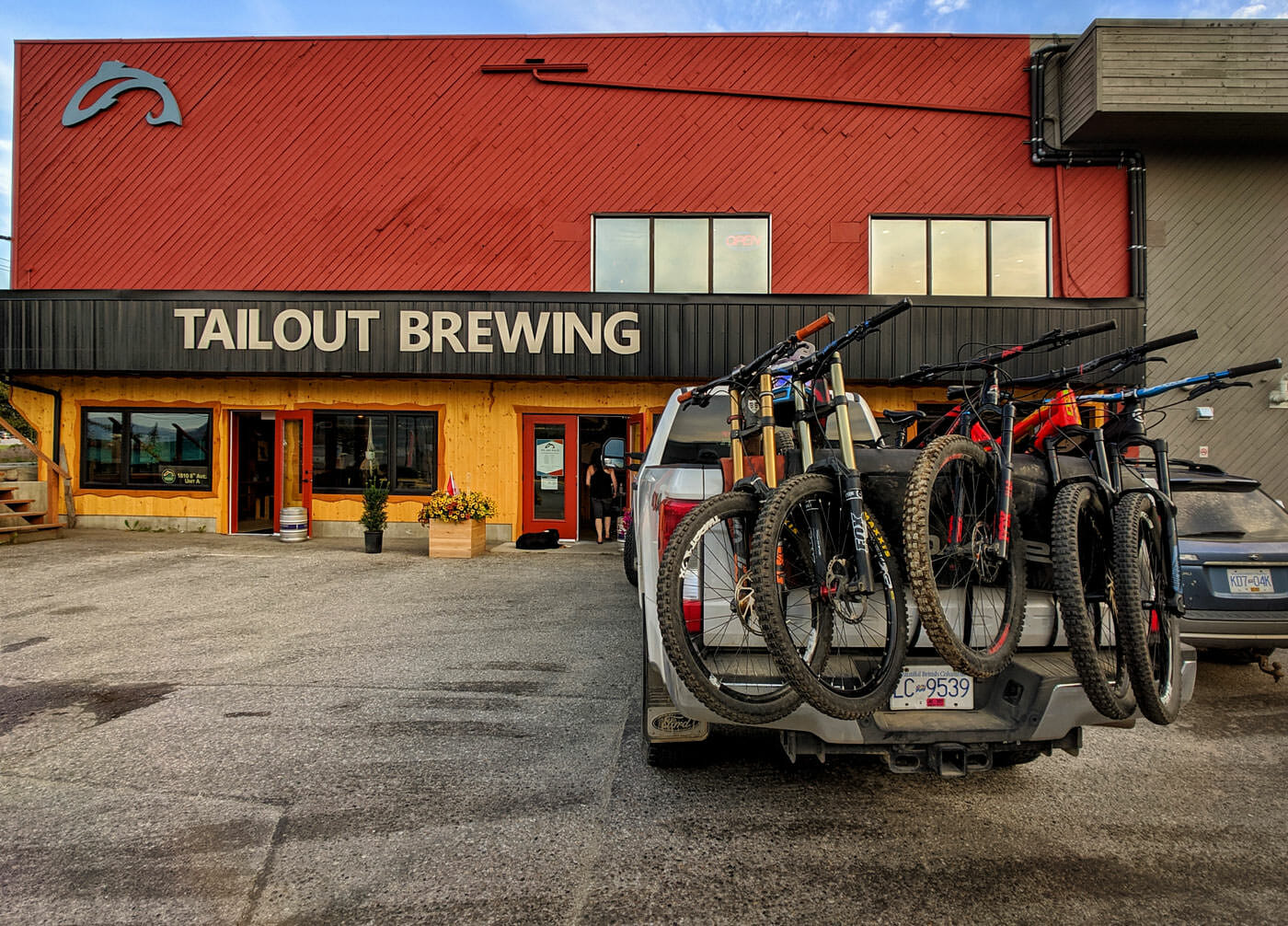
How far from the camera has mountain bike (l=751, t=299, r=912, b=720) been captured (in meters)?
2.52

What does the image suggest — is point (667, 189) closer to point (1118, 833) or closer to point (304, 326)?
point (304, 326)

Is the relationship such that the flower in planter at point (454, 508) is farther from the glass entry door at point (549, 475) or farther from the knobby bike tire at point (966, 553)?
the knobby bike tire at point (966, 553)

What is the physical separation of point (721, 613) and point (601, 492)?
10.2 meters

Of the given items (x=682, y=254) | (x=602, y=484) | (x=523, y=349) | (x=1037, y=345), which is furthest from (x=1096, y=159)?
(x=1037, y=345)

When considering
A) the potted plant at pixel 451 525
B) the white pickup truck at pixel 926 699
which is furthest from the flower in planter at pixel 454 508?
the white pickup truck at pixel 926 699

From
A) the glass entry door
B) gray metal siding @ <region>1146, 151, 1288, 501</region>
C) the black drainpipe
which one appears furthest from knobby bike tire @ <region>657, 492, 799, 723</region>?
the black drainpipe

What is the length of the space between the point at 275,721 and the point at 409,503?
A: 937 cm

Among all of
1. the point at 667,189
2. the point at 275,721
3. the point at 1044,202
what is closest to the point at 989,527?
the point at 275,721

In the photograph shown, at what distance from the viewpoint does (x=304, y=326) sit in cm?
1206

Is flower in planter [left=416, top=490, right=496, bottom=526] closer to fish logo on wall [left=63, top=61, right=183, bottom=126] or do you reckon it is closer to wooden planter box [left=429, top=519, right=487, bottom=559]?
wooden planter box [left=429, top=519, right=487, bottom=559]

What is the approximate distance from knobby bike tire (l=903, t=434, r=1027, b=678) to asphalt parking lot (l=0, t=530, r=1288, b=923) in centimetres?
85

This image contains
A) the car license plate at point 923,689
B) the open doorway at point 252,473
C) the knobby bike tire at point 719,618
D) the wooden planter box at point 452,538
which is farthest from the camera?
the open doorway at point 252,473

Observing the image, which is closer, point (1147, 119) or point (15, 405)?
point (1147, 119)

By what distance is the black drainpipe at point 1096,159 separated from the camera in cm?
1238
